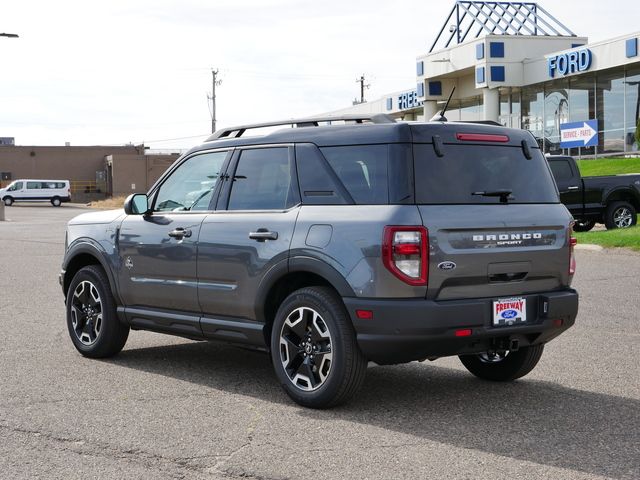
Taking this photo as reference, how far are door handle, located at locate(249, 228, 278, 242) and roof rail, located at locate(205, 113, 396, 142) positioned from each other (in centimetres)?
89

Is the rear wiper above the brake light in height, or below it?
below

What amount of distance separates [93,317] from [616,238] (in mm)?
14284

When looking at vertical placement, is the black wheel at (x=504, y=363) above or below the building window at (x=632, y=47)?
below

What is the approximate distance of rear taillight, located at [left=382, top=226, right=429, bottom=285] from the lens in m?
6.12

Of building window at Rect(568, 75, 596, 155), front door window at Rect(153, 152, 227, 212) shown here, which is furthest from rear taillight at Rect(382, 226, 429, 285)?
building window at Rect(568, 75, 596, 155)

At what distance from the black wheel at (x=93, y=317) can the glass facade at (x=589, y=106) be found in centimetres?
3519

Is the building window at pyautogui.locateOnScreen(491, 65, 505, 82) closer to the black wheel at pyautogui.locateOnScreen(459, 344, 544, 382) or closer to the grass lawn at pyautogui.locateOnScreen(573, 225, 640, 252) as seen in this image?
the grass lawn at pyautogui.locateOnScreen(573, 225, 640, 252)

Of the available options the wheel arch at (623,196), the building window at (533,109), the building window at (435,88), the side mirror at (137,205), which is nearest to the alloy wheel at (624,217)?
the wheel arch at (623,196)

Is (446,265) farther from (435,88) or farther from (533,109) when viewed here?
(435,88)

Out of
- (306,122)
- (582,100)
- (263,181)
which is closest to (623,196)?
(306,122)

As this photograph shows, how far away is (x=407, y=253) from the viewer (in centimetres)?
613

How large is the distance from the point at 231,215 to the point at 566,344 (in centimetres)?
367

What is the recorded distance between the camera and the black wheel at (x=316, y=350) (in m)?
6.35

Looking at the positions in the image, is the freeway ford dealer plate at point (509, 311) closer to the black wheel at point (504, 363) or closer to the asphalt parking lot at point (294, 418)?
the asphalt parking lot at point (294, 418)
